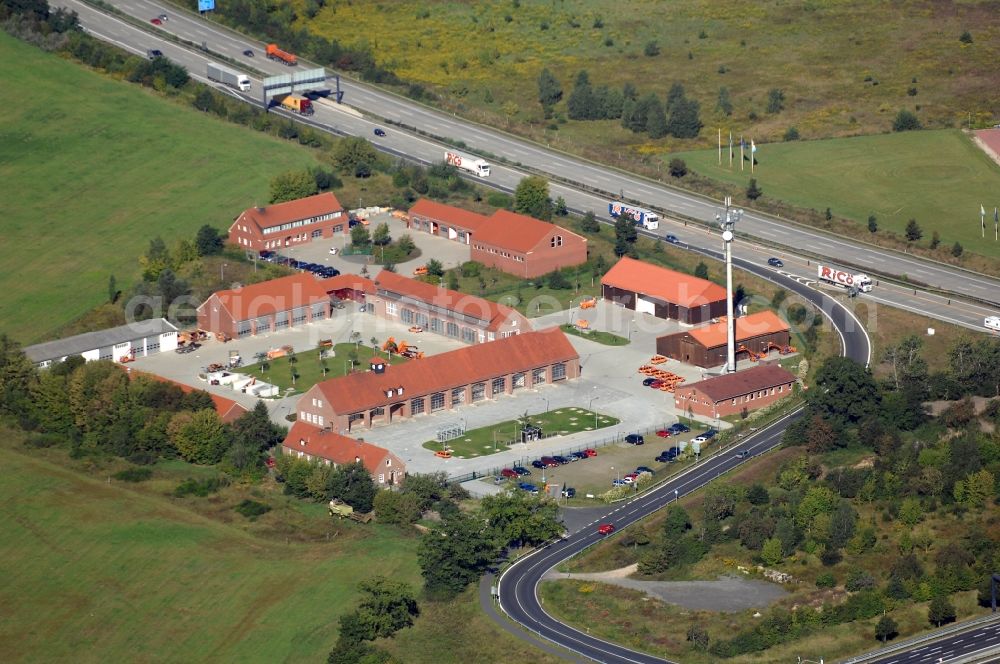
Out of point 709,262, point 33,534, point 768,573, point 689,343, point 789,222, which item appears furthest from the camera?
point 789,222

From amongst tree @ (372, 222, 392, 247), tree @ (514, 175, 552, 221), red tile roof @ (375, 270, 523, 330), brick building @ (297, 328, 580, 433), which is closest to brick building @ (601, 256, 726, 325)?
red tile roof @ (375, 270, 523, 330)

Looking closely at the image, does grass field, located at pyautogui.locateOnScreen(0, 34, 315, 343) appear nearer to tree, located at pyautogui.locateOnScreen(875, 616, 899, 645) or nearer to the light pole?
the light pole

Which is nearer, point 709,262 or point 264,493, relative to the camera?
point 264,493

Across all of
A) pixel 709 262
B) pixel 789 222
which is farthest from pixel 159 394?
pixel 789 222

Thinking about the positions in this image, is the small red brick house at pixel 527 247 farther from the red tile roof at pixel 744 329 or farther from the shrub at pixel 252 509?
the shrub at pixel 252 509

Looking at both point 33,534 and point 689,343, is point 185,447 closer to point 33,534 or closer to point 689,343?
point 33,534

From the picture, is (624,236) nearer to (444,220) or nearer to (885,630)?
(444,220)
